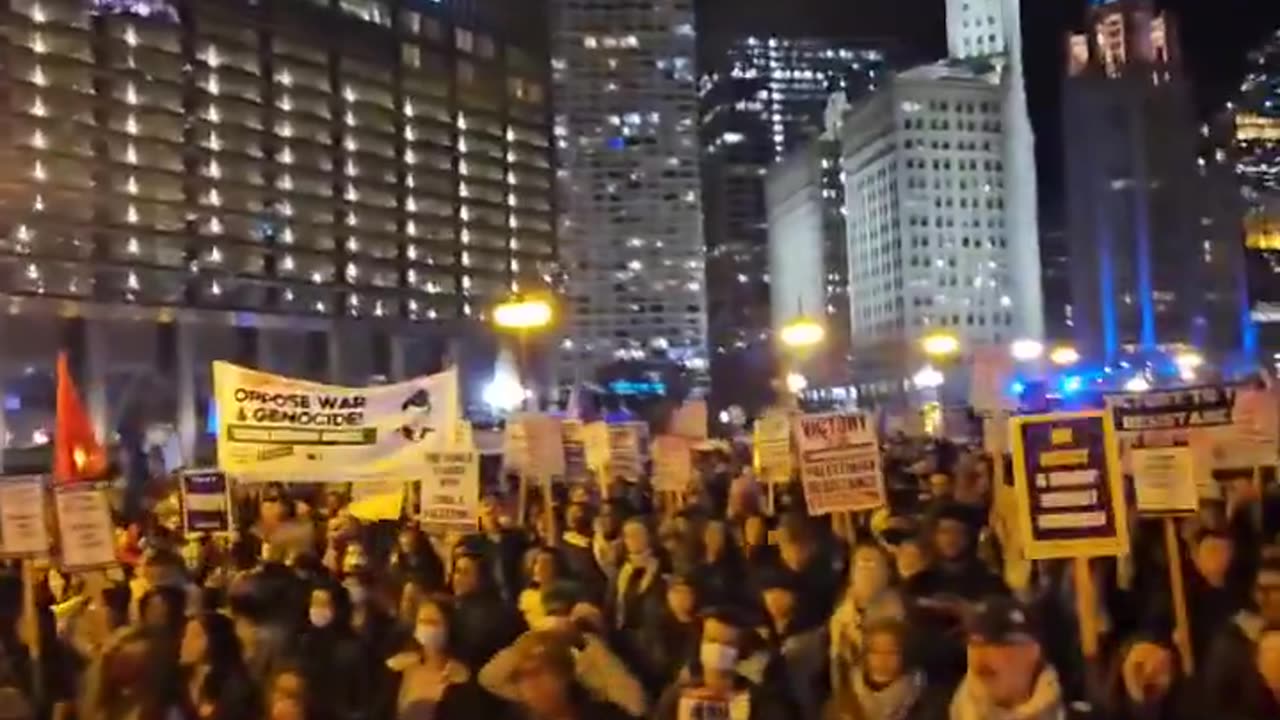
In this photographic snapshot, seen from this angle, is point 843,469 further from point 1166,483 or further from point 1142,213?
point 1142,213

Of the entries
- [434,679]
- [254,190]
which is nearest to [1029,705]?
[434,679]

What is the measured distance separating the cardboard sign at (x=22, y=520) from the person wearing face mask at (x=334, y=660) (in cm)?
216

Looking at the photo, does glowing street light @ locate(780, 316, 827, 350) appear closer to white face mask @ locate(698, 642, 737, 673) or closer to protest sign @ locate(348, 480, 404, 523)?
protest sign @ locate(348, 480, 404, 523)

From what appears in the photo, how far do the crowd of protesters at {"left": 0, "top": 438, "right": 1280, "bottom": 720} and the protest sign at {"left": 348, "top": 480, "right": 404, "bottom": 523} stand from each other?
2.17 meters

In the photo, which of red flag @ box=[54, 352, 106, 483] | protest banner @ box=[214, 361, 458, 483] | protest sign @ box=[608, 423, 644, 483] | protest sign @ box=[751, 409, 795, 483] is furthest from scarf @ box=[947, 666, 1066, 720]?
protest sign @ box=[608, 423, 644, 483]

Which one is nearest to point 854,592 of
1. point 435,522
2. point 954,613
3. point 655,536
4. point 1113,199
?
point 954,613

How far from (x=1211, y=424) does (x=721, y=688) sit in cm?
682

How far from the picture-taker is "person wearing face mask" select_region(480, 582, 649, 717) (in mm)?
6500

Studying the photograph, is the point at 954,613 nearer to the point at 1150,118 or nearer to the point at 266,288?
the point at 266,288

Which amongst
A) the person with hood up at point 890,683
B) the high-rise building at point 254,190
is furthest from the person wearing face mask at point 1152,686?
the high-rise building at point 254,190

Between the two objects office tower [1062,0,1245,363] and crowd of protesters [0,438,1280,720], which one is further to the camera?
office tower [1062,0,1245,363]

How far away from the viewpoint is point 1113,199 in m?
136

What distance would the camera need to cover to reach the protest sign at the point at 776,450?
53.1 feet

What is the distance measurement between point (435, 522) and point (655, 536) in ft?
7.32
